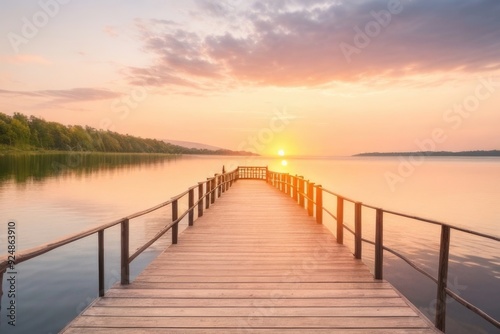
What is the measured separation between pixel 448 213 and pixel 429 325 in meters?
27.0

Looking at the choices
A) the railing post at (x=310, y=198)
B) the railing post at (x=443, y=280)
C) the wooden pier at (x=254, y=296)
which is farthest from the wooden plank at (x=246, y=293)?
the railing post at (x=310, y=198)

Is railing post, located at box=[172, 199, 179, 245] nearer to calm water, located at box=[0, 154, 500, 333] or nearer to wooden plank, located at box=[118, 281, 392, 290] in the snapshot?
wooden plank, located at box=[118, 281, 392, 290]

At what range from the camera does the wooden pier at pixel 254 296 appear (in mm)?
3980

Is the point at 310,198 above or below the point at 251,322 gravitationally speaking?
above

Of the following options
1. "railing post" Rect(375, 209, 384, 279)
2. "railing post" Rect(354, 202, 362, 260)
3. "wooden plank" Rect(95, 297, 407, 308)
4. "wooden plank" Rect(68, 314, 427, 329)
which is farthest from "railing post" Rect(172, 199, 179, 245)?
"railing post" Rect(375, 209, 384, 279)

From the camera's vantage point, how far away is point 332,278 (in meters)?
5.62

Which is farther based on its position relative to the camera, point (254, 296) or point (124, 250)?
point (124, 250)

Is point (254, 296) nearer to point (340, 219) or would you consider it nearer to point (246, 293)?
point (246, 293)

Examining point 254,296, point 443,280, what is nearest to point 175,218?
point 254,296

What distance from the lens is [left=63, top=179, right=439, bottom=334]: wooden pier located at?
3.98m

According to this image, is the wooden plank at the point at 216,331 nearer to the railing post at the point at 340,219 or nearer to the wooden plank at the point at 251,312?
the wooden plank at the point at 251,312

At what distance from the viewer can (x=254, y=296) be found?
4.85m

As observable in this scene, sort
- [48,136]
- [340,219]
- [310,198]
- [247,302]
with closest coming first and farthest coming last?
[247,302] < [340,219] < [310,198] < [48,136]

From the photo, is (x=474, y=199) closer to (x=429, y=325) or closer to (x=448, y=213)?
(x=448, y=213)
